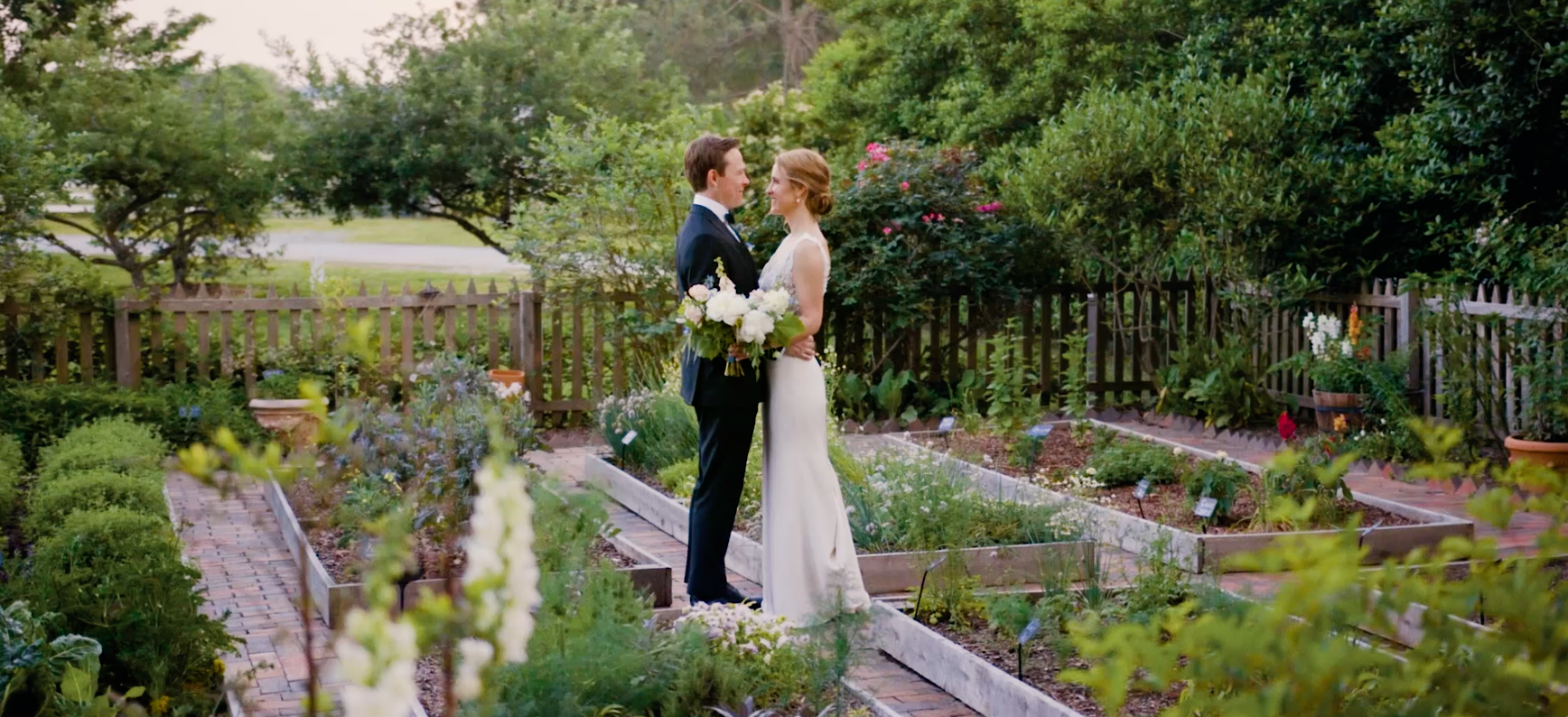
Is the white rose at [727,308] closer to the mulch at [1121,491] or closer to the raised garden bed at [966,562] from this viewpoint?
the raised garden bed at [966,562]

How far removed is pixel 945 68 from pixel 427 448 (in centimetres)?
1017

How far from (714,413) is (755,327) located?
481 mm

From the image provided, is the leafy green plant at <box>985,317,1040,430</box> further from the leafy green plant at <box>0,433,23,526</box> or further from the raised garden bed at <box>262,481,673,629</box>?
the leafy green plant at <box>0,433,23,526</box>

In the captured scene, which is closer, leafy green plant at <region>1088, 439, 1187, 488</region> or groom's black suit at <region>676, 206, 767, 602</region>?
groom's black suit at <region>676, 206, 767, 602</region>

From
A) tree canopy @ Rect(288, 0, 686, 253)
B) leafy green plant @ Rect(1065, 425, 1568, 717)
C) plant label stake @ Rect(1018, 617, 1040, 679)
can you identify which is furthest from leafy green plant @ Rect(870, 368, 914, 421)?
leafy green plant @ Rect(1065, 425, 1568, 717)

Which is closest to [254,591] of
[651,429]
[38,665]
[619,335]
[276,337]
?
[38,665]

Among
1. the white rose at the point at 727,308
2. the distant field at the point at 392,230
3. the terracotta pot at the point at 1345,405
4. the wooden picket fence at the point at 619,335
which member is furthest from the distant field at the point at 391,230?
the white rose at the point at 727,308

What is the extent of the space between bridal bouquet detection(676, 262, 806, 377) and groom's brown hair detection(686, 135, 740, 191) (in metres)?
0.38

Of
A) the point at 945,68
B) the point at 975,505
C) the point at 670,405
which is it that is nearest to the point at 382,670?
the point at 975,505

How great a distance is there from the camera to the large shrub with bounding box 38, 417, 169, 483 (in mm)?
6914

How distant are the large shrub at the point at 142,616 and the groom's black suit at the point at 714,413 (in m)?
1.75

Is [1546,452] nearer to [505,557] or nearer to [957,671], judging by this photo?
[957,671]

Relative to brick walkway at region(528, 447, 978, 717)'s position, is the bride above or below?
above

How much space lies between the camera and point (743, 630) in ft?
14.9
